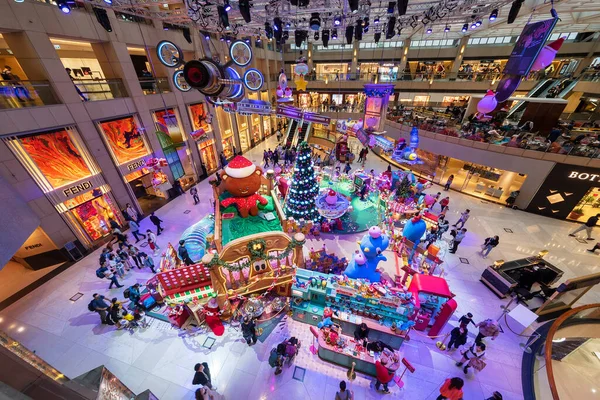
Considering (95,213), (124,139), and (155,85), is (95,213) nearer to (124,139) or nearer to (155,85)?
(124,139)

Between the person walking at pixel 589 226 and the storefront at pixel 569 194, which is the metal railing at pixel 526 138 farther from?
the person walking at pixel 589 226

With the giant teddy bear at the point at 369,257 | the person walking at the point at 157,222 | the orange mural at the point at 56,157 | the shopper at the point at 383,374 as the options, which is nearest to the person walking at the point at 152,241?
the person walking at the point at 157,222

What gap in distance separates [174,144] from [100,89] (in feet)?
13.2

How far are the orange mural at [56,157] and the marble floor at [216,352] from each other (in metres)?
3.49

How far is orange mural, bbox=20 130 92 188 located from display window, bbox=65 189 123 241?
2.84 ft

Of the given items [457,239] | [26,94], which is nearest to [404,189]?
[457,239]

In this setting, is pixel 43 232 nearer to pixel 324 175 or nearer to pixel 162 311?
pixel 162 311

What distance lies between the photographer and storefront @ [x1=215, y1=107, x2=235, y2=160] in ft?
57.3

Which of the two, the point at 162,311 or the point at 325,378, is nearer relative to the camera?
the point at 325,378

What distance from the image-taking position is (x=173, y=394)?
16.7 ft

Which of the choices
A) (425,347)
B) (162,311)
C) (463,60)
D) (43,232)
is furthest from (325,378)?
(463,60)

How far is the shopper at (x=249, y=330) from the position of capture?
576cm

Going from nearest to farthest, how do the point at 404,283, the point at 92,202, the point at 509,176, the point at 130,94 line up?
the point at 404,283
the point at 92,202
the point at 130,94
the point at 509,176

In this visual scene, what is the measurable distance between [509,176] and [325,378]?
15476 millimetres
